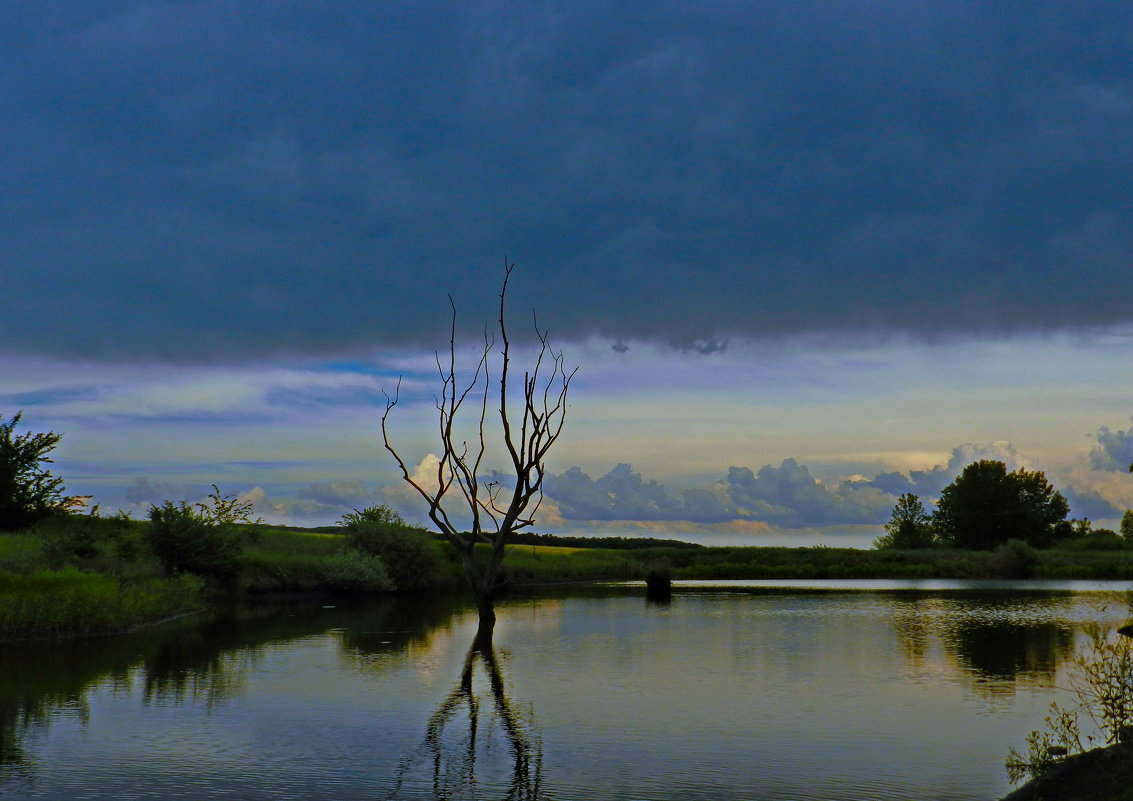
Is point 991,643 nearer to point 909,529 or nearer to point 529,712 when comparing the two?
point 529,712

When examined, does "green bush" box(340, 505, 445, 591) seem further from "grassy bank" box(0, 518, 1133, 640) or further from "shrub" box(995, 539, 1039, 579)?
"shrub" box(995, 539, 1039, 579)

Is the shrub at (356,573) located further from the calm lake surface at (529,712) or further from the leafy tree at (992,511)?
the leafy tree at (992,511)

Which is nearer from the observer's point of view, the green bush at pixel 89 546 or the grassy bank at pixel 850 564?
the green bush at pixel 89 546

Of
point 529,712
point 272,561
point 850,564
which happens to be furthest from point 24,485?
point 850,564

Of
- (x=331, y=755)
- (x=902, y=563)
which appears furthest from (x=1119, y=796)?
(x=902, y=563)

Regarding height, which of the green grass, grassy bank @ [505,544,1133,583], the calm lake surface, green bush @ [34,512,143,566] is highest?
green bush @ [34,512,143,566]

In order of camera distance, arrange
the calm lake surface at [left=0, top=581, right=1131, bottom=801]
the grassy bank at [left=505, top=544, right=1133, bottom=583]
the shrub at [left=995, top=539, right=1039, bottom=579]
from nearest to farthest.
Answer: the calm lake surface at [left=0, top=581, right=1131, bottom=801], the grassy bank at [left=505, top=544, right=1133, bottom=583], the shrub at [left=995, top=539, right=1039, bottom=579]

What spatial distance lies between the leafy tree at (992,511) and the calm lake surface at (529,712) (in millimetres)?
72418

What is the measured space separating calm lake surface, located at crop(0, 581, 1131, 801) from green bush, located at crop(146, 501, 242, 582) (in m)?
8.93

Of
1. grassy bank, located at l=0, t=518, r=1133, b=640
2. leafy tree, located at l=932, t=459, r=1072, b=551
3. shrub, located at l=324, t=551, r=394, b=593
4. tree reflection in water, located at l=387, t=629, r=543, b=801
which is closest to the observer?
tree reflection in water, located at l=387, t=629, r=543, b=801

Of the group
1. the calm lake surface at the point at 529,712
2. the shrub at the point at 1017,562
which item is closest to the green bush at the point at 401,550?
the calm lake surface at the point at 529,712

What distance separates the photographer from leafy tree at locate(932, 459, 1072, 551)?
309ft

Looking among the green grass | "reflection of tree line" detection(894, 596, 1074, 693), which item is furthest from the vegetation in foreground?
"reflection of tree line" detection(894, 596, 1074, 693)

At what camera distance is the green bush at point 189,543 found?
34.7m
